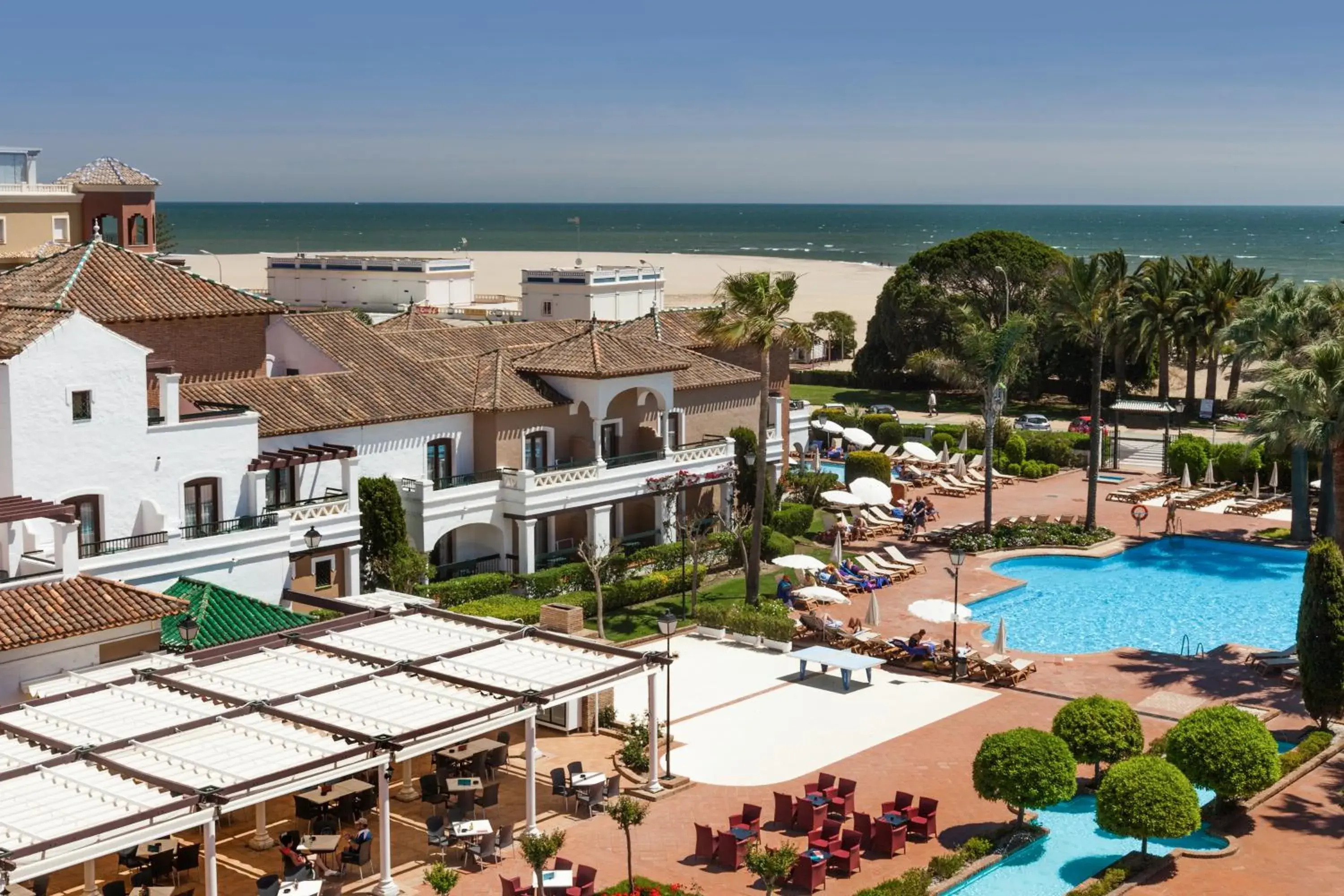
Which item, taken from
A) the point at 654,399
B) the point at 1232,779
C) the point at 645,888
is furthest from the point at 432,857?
the point at 654,399

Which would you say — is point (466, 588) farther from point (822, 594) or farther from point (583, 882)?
point (583, 882)

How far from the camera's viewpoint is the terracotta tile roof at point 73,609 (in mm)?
26609

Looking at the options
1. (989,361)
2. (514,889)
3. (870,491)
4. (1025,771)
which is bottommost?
(514,889)

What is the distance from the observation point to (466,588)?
39594mm

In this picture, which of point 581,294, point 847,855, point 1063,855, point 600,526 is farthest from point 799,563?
point 581,294

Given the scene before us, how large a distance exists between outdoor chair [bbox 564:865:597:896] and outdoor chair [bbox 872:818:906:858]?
4.99 metres

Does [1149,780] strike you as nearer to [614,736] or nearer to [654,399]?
[614,736]

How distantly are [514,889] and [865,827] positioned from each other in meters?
6.44

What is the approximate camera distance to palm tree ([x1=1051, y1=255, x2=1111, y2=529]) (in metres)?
49.2

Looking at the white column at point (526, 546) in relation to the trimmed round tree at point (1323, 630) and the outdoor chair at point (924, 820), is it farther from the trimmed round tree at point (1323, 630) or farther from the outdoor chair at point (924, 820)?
the trimmed round tree at point (1323, 630)

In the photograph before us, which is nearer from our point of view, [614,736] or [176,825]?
[176,825]

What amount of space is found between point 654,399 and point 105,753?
92.2ft

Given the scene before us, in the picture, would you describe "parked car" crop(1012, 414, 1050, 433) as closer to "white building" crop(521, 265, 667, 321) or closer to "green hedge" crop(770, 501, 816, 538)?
"white building" crop(521, 265, 667, 321)

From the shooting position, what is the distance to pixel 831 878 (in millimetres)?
24250
